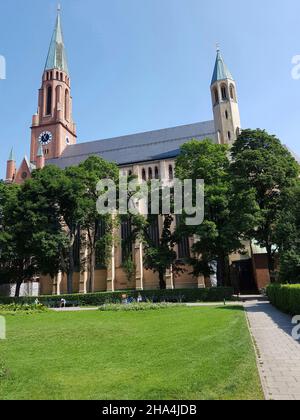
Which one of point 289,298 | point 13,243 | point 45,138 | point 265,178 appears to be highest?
point 45,138

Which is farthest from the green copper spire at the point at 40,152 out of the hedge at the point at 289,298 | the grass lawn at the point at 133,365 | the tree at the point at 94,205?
the grass lawn at the point at 133,365

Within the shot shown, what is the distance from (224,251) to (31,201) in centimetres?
1973

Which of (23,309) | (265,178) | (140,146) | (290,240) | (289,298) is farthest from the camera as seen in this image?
(140,146)

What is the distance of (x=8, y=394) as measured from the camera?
5422 millimetres

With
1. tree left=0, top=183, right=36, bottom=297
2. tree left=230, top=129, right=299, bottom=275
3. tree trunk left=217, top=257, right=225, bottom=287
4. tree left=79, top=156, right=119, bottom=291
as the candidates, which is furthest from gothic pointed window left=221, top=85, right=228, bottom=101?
tree left=0, top=183, right=36, bottom=297

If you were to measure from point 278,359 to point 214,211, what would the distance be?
22383 millimetres

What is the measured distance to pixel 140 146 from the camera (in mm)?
56406

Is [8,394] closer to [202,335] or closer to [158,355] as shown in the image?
[158,355]

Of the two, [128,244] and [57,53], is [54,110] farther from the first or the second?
[128,244]

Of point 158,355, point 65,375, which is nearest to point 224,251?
point 158,355

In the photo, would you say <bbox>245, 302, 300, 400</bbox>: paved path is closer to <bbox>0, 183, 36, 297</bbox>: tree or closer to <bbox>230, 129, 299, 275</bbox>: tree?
<bbox>230, 129, 299, 275</bbox>: tree

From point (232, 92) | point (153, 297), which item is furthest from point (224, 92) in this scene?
point (153, 297)

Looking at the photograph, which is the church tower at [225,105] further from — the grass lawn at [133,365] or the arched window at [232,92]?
the grass lawn at [133,365]

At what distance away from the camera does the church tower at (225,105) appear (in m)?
47.2
